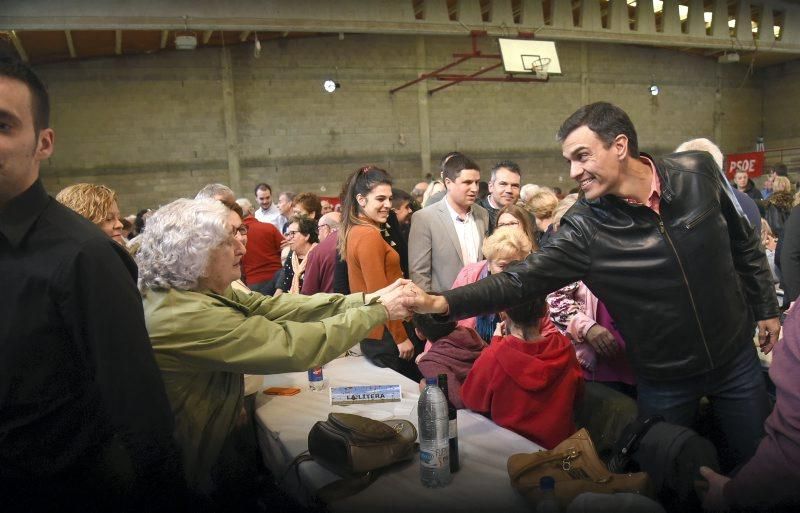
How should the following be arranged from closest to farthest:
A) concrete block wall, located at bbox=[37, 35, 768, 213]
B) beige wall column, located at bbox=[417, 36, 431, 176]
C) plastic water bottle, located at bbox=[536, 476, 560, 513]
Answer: plastic water bottle, located at bbox=[536, 476, 560, 513]
concrete block wall, located at bbox=[37, 35, 768, 213]
beige wall column, located at bbox=[417, 36, 431, 176]

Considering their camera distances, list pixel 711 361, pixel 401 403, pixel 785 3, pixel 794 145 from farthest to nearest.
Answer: pixel 794 145
pixel 785 3
pixel 401 403
pixel 711 361

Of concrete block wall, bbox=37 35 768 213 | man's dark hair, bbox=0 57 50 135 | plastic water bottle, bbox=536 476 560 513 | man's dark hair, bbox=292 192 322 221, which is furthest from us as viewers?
concrete block wall, bbox=37 35 768 213

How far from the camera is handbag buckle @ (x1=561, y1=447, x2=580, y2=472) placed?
65.5 inches

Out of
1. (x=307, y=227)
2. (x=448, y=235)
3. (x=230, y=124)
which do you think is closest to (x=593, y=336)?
(x=448, y=235)

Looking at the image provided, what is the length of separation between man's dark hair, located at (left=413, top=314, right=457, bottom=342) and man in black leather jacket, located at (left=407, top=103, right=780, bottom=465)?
8 centimetres

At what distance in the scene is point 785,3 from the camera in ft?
39.5

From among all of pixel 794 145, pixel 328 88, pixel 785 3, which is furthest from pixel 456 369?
pixel 794 145

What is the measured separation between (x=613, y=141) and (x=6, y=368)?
1800mm

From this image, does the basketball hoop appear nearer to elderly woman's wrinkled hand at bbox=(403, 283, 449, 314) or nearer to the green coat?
elderly woman's wrinkled hand at bbox=(403, 283, 449, 314)

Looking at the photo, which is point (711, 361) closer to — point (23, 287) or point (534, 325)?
point (534, 325)

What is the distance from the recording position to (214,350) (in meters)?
1.84

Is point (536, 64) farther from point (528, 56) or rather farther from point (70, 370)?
point (70, 370)

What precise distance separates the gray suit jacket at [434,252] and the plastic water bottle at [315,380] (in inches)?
45.7

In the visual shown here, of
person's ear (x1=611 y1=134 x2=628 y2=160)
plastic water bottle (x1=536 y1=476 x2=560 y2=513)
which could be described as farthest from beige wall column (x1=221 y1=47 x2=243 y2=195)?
plastic water bottle (x1=536 y1=476 x2=560 y2=513)
